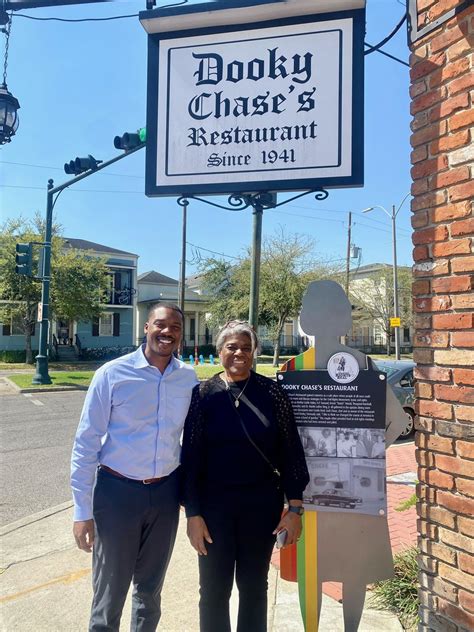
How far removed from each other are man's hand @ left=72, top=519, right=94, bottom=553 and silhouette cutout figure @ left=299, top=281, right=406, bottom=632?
1.15m

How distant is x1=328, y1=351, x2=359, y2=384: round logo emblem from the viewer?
8.13 feet

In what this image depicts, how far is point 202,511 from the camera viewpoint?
2377mm

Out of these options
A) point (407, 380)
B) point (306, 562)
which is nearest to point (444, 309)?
point (306, 562)

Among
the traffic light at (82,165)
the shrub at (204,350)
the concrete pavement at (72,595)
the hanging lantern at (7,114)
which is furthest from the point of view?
the shrub at (204,350)

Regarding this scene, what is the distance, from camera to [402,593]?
311 centimetres

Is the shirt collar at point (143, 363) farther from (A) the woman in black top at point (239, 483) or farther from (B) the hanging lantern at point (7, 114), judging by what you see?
(B) the hanging lantern at point (7, 114)

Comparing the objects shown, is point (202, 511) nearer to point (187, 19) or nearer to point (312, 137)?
point (312, 137)

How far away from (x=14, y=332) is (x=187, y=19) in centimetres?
3149

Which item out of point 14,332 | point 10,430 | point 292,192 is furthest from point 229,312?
point 292,192

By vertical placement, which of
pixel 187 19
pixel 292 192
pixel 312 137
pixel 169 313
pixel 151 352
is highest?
pixel 187 19

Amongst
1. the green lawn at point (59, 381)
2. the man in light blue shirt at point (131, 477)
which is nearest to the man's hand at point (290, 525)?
the man in light blue shirt at point (131, 477)

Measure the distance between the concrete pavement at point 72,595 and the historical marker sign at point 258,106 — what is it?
8.62 feet

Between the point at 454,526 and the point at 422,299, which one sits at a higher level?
the point at 422,299

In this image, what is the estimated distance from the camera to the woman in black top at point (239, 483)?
2328mm
